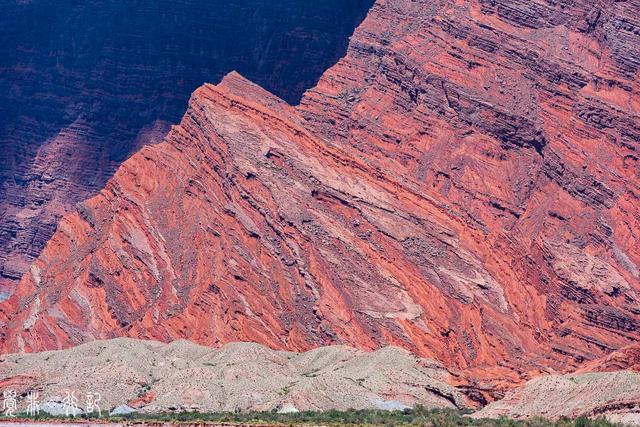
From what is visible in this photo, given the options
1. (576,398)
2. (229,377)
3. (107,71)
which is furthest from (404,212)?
(107,71)

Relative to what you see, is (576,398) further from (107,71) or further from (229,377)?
(107,71)

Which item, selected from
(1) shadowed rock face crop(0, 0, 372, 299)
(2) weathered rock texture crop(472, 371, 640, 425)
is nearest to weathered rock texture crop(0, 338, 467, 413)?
(2) weathered rock texture crop(472, 371, 640, 425)

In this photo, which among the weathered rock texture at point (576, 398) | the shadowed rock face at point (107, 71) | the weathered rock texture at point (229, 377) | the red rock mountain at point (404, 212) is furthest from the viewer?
the shadowed rock face at point (107, 71)

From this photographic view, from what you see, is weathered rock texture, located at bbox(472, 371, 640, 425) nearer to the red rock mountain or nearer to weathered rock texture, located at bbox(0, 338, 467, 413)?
weathered rock texture, located at bbox(0, 338, 467, 413)

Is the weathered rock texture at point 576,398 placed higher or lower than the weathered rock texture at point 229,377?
higher

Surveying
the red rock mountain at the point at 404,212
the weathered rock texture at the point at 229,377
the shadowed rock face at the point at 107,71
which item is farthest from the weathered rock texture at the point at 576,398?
the shadowed rock face at the point at 107,71

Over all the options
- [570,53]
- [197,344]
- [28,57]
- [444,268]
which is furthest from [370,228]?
[28,57]

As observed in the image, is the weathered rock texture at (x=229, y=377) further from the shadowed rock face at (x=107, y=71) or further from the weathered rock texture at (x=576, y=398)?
the shadowed rock face at (x=107, y=71)
